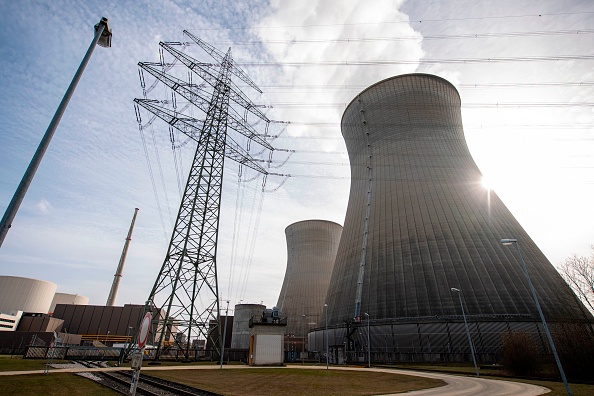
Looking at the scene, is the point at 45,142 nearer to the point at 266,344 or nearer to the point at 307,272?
the point at 266,344

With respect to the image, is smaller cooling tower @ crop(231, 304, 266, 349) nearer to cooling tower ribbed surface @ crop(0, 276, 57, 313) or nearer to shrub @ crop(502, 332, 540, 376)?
shrub @ crop(502, 332, 540, 376)

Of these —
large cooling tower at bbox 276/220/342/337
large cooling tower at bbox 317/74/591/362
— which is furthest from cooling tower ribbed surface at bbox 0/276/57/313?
large cooling tower at bbox 317/74/591/362

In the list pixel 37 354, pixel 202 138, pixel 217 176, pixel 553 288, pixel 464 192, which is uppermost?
pixel 202 138

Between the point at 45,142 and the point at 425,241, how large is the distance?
92.3 ft

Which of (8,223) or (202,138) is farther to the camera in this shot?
(202,138)

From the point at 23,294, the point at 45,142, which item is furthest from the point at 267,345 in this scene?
the point at 23,294

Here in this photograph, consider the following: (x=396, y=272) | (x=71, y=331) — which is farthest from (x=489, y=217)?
(x=71, y=331)

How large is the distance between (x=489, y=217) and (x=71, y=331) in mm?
88101

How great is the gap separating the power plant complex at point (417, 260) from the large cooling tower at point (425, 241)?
97mm

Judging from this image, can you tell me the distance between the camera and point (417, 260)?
Result: 2738cm

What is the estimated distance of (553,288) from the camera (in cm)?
2556

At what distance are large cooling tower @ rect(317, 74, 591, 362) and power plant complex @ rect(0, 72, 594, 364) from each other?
97 millimetres

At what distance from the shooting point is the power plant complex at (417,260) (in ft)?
80.8

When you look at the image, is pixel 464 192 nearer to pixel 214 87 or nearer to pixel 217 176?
pixel 217 176
